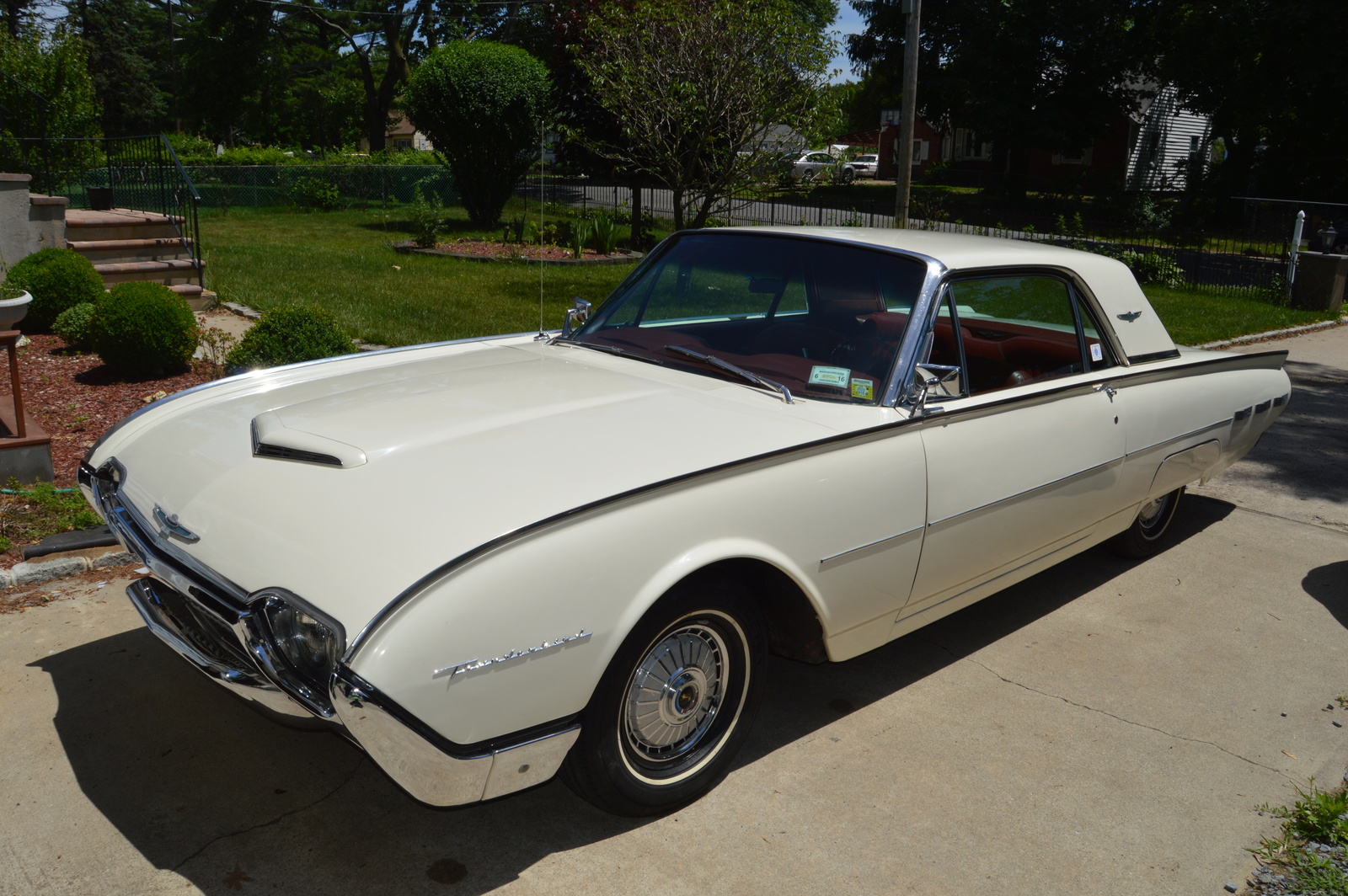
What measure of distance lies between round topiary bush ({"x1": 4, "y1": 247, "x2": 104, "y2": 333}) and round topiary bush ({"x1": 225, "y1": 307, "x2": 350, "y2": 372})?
291 cm

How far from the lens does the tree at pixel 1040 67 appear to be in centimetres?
2961

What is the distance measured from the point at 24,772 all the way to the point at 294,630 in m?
1.39

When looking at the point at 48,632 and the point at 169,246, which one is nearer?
the point at 48,632

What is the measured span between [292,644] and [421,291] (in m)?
10.2

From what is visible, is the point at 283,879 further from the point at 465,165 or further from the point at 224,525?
the point at 465,165

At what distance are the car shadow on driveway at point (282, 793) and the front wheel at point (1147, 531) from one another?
1.69 m

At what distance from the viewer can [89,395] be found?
22.9ft

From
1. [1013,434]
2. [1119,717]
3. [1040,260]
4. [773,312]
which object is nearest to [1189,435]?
[1040,260]

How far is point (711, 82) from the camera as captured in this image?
10.8 meters

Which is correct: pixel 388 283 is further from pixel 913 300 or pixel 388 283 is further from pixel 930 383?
pixel 930 383

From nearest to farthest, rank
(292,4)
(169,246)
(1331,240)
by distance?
(169,246), (1331,240), (292,4)

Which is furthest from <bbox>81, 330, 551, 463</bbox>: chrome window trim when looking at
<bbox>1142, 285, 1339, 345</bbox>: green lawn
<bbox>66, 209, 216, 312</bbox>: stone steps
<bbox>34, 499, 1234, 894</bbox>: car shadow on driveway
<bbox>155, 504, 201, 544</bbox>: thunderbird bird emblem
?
A: <bbox>1142, 285, 1339, 345</bbox>: green lawn

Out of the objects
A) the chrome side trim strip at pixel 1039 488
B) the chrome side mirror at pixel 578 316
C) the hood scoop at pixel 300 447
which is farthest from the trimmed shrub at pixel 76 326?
the chrome side trim strip at pixel 1039 488

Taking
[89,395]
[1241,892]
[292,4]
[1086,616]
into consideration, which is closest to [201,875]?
[1241,892]
